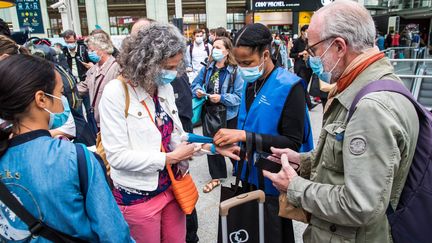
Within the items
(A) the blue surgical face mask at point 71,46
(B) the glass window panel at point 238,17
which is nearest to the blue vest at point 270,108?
(A) the blue surgical face mask at point 71,46

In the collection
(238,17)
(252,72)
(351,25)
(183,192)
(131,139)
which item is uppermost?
(238,17)

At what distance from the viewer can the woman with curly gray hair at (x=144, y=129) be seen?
179cm

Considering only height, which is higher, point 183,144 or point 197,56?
point 197,56

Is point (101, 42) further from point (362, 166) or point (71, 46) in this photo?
point (71, 46)

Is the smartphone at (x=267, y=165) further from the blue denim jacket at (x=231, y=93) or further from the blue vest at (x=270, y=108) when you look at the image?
the blue denim jacket at (x=231, y=93)

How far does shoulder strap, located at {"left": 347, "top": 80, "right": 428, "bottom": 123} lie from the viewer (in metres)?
1.22

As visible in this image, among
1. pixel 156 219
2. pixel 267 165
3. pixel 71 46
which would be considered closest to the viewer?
pixel 267 165

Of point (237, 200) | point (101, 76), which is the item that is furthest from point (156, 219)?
point (101, 76)

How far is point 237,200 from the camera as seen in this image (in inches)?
64.9

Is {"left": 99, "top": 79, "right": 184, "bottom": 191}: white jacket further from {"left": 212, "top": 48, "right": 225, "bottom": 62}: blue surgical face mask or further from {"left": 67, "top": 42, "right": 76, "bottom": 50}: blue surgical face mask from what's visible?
{"left": 67, "top": 42, "right": 76, "bottom": 50}: blue surgical face mask

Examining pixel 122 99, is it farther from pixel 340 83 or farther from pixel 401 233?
pixel 401 233

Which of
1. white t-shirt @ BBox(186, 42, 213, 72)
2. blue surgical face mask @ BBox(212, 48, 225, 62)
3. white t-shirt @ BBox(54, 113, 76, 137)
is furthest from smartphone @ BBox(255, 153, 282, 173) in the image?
white t-shirt @ BBox(186, 42, 213, 72)

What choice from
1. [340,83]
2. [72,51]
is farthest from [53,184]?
[72,51]

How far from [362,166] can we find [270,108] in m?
0.88
